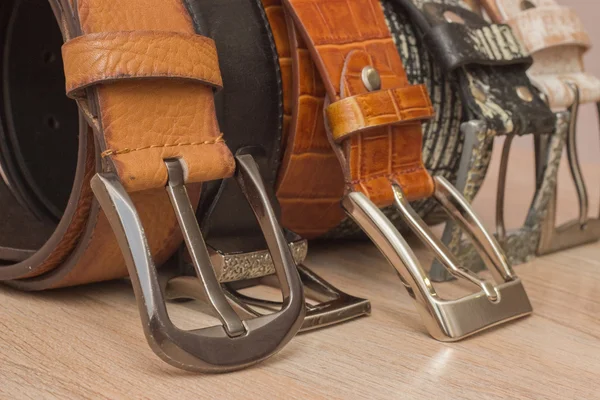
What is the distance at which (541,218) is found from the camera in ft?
3.65

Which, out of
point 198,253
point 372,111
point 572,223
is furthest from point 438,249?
point 572,223

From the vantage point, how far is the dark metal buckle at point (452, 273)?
31.5 inches

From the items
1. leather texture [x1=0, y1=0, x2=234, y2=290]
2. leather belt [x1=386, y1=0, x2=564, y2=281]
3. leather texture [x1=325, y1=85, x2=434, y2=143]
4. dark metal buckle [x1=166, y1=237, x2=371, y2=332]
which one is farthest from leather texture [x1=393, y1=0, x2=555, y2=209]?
leather texture [x1=0, y1=0, x2=234, y2=290]

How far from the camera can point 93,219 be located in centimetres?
81

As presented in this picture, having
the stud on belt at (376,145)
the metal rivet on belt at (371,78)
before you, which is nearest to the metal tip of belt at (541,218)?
the stud on belt at (376,145)

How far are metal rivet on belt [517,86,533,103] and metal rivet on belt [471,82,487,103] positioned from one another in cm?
6

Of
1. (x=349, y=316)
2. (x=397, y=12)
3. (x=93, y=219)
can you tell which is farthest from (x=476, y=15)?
(x=93, y=219)

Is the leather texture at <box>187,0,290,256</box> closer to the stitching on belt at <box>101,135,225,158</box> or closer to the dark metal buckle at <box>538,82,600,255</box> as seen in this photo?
the stitching on belt at <box>101,135,225,158</box>

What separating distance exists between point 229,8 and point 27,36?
284 millimetres

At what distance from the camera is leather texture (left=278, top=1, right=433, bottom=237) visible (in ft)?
2.85

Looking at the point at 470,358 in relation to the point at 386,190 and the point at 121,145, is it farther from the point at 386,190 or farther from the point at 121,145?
the point at 121,145

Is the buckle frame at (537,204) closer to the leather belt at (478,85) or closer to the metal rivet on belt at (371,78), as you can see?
the leather belt at (478,85)

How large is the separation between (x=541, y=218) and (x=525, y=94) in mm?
167

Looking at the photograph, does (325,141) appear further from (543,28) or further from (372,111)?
(543,28)
